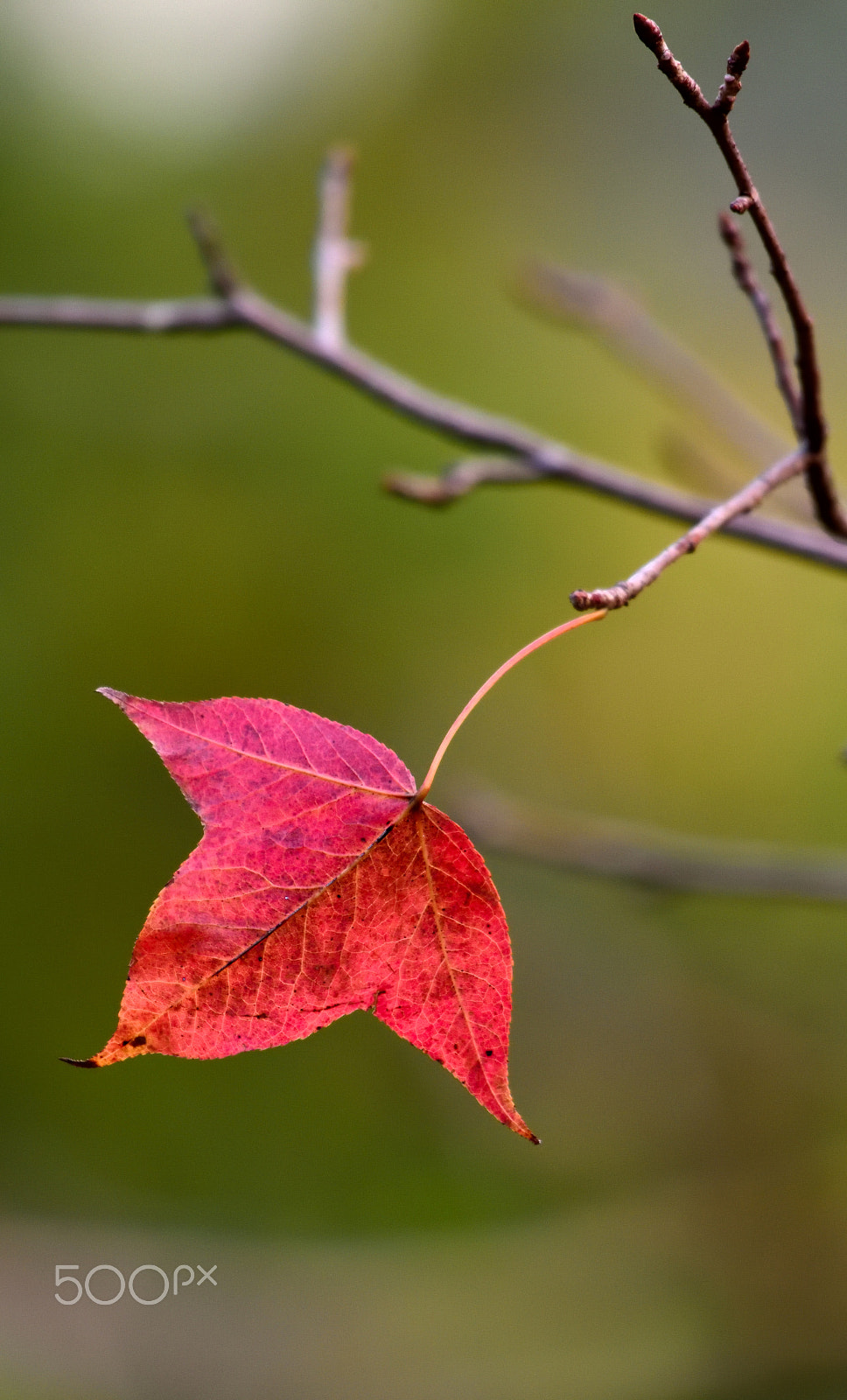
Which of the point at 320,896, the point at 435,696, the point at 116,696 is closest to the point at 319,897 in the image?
the point at 320,896

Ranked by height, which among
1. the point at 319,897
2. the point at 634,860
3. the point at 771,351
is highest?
the point at 771,351

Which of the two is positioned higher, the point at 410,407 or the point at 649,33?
the point at 649,33

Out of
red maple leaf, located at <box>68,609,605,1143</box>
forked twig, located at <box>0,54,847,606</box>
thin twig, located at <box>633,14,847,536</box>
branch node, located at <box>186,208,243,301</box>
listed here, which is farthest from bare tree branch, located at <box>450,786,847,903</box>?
branch node, located at <box>186,208,243,301</box>

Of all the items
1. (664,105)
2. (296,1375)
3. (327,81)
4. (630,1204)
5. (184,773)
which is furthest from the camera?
(327,81)

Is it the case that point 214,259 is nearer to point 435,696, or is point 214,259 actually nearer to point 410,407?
point 410,407

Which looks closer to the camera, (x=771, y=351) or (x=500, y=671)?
(x=500, y=671)

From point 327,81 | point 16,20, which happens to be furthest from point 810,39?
point 16,20

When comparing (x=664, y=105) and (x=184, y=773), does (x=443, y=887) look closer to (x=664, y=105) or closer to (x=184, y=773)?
(x=184, y=773)
